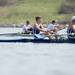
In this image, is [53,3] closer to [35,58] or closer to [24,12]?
[24,12]

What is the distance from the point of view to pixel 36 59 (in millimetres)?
15914

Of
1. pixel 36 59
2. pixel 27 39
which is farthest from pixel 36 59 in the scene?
pixel 27 39

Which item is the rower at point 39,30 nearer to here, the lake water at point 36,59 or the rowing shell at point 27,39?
the rowing shell at point 27,39

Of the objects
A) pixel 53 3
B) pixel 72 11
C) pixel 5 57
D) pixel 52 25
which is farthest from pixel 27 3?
pixel 5 57

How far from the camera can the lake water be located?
44.5ft

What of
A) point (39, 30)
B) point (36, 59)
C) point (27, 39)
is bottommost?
point (36, 59)

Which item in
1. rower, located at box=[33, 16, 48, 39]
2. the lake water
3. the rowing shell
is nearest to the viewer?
the lake water

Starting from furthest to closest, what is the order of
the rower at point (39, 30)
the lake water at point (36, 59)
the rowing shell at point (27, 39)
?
the rower at point (39, 30)
the rowing shell at point (27, 39)
the lake water at point (36, 59)

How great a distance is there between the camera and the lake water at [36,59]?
44.5 feet

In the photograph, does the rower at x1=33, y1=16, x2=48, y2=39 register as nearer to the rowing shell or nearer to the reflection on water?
the rowing shell

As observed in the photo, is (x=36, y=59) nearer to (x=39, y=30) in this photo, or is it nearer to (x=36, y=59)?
(x=36, y=59)

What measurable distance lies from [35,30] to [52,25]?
0.96m

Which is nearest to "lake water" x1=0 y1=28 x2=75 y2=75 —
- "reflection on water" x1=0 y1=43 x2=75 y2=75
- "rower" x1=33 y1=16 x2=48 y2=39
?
"reflection on water" x1=0 y1=43 x2=75 y2=75

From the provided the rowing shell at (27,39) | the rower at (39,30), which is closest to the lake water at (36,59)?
the rowing shell at (27,39)
